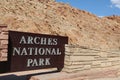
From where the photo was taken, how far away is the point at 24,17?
1147 inches

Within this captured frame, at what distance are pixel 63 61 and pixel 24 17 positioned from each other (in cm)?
1619

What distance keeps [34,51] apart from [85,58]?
3228 millimetres

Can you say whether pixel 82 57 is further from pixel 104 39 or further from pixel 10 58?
pixel 104 39

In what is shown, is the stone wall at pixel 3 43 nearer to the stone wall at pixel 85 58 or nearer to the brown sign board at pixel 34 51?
the brown sign board at pixel 34 51

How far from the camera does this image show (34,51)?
12.0m

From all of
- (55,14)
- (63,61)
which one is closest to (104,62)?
(63,61)

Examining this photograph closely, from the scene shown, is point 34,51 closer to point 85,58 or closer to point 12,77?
point 12,77

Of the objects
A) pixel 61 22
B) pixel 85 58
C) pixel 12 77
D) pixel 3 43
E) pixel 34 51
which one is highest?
pixel 61 22

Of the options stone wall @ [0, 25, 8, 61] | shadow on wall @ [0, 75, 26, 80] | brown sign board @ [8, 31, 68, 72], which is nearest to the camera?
stone wall @ [0, 25, 8, 61]

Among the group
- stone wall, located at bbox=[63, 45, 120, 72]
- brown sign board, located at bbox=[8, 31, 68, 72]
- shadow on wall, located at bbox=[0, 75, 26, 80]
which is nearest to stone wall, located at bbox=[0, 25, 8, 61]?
brown sign board, located at bbox=[8, 31, 68, 72]

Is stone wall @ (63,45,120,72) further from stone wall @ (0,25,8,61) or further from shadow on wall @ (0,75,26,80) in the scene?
stone wall @ (0,25,8,61)

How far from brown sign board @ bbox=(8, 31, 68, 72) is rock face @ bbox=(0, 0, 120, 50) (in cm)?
1315

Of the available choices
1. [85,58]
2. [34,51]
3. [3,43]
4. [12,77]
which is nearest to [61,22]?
[85,58]

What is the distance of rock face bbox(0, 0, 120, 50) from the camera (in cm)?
2811
